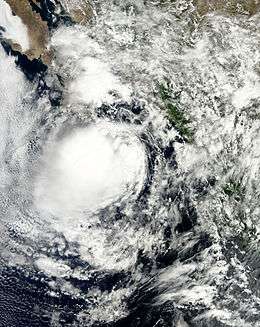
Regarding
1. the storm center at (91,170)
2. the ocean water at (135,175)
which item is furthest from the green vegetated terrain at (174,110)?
the storm center at (91,170)

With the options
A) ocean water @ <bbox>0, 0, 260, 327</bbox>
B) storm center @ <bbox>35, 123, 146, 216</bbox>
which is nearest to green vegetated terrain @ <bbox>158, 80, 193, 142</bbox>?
ocean water @ <bbox>0, 0, 260, 327</bbox>

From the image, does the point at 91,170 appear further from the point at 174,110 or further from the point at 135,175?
the point at 174,110

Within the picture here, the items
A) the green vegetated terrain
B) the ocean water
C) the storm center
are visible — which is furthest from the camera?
the green vegetated terrain

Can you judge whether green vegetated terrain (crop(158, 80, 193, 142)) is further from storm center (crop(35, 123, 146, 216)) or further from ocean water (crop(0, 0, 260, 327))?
storm center (crop(35, 123, 146, 216))

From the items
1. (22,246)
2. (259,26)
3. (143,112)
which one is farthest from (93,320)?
(259,26)

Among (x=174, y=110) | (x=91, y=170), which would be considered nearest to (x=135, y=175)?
(x=91, y=170)

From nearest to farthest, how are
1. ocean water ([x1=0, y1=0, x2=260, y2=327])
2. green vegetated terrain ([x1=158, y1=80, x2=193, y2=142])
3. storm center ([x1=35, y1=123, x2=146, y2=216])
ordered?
ocean water ([x1=0, y1=0, x2=260, y2=327]) < storm center ([x1=35, y1=123, x2=146, y2=216]) < green vegetated terrain ([x1=158, y1=80, x2=193, y2=142])

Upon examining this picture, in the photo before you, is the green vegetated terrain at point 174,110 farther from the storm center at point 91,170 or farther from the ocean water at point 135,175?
the storm center at point 91,170

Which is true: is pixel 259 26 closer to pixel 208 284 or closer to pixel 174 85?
pixel 174 85
